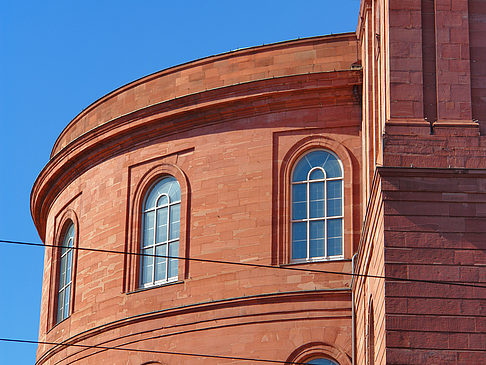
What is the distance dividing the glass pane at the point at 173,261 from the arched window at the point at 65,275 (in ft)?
13.6

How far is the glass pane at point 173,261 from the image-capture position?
32575 mm

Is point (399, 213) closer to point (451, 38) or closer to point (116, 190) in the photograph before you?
point (451, 38)

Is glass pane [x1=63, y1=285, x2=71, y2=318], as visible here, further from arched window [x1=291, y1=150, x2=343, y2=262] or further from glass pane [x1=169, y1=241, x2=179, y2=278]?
arched window [x1=291, y1=150, x2=343, y2=262]

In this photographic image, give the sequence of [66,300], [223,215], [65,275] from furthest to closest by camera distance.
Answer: [65,275] < [66,300] < [223,215]

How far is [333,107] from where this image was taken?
31.6 m

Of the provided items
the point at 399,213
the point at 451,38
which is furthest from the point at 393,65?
the point at 399,213

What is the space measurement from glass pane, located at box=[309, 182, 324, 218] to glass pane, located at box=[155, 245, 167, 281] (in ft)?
13.3

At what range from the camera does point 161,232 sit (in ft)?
109

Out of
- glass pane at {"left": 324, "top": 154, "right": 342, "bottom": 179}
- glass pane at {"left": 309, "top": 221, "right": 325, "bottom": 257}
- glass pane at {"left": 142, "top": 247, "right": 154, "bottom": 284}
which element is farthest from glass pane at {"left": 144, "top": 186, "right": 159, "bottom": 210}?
glass pane at {"left": 324, "top": 154, "right": 342, "bottom": 179}

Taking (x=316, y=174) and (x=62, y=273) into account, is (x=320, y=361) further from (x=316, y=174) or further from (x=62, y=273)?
(x=62, y=273)

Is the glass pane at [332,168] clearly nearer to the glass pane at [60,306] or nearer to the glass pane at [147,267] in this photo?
the glass pane at [147,267]

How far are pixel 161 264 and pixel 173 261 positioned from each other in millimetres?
452

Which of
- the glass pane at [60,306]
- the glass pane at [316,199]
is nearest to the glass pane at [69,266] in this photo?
the glass pane at [60,306]

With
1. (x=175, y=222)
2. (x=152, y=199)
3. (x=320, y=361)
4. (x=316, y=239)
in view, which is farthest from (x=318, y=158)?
(x=320, y=361)
